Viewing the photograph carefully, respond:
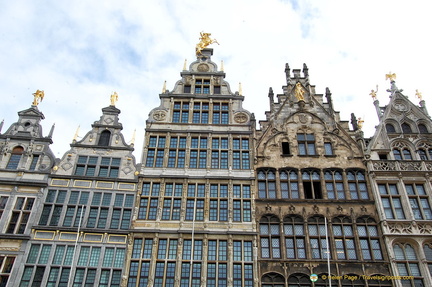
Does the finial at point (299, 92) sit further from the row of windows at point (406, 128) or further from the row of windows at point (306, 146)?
the row of windows at point (406, 128)

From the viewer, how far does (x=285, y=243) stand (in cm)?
2477

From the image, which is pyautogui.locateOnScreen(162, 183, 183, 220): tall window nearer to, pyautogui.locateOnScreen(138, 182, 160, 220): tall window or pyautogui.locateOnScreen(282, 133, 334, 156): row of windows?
pyautogui.locateOnScreen(138, 182, 160, 220): tall window

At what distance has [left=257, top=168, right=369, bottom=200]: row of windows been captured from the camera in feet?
87.6

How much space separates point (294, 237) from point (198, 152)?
29.4 ft

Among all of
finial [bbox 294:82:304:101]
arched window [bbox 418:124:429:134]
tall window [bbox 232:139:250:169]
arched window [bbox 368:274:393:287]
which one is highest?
finial [bbox 294:82:304:101]

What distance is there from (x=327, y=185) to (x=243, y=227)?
267 inches

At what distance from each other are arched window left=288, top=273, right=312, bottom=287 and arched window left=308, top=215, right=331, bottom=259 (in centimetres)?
148

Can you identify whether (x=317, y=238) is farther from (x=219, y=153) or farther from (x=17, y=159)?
(x=17, y=159)

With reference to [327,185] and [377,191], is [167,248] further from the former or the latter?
[377,191]

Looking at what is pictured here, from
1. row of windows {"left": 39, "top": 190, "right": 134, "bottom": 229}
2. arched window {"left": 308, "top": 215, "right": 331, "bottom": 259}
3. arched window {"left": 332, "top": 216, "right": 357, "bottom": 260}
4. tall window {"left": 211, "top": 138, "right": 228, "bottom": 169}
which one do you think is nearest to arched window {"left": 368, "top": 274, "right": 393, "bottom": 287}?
arched window {"left": 332, "top": 216, "right": 357, "bottom": 260}

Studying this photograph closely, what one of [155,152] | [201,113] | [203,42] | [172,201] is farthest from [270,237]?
[203,42]

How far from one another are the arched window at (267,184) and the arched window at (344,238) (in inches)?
176

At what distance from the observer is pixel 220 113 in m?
30.6

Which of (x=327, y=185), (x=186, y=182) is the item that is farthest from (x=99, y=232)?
(x=327, y=185)
